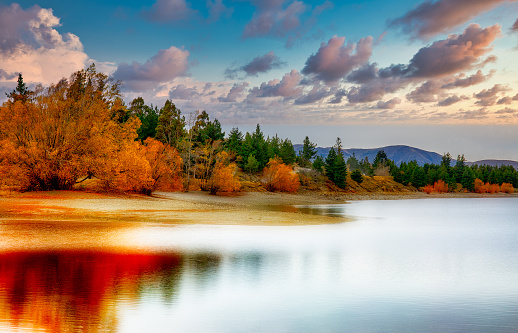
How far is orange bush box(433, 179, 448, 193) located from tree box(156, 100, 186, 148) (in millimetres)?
118323

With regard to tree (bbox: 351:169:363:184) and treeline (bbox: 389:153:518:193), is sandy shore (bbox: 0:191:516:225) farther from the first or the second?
treeline (bbox: 389:153:518:193)

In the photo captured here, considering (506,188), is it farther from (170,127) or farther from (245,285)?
(245,285)

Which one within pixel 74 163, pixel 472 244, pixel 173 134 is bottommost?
pixel 472 244

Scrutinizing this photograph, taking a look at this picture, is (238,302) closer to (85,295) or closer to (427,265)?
(85,295)

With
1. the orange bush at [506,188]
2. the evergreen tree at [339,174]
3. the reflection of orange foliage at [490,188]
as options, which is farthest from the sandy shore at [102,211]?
the orange bush at [506,188]

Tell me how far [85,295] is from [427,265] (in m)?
13.8

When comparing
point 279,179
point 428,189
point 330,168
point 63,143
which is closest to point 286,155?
point 330,168

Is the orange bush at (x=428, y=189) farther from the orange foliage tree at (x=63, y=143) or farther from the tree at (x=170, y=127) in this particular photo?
the orange foliage tree at (x=63, y=143)

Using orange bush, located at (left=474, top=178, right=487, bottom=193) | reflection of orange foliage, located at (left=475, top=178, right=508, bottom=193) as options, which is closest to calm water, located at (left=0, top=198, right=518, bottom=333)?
orange bush, located at (left=474, top=178, right=487, bottom=193)

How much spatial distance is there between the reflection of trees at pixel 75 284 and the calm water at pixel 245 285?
0.03 m

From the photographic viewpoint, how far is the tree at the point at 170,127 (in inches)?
4085

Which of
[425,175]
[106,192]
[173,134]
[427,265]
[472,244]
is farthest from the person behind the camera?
[425,175]

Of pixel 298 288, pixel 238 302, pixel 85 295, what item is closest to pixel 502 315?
pixel 298 288

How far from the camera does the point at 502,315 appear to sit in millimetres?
10398
